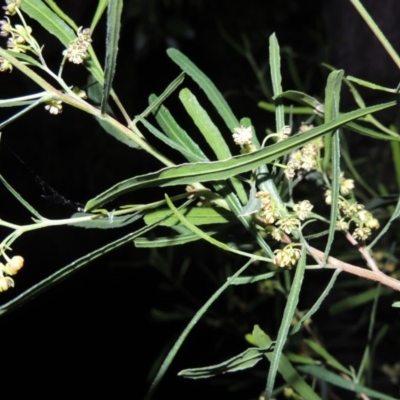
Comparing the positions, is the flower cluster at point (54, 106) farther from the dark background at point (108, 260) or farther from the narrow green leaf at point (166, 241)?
the dark background at point (108, 260)

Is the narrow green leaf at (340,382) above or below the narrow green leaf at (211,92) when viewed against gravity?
below

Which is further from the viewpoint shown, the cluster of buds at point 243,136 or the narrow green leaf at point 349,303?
the narrow green leaf at point 349,303

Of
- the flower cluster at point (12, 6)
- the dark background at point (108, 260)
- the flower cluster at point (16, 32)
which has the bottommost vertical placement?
the dark background at point (108, 260)

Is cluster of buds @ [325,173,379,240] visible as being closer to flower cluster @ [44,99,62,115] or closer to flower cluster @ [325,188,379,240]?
flower cluster @ [325,188,379,240]

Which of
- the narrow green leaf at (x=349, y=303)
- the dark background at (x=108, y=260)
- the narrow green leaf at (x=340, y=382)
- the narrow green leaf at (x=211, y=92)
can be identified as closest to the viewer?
the narrow green leaf at (x=211, y=92)

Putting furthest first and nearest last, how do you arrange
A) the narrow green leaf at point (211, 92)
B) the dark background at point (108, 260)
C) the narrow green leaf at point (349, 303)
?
the dark background at point (108, 260) → the narrow green leaf at point (349, 303) → the narrow green leaf at point (211, 92)

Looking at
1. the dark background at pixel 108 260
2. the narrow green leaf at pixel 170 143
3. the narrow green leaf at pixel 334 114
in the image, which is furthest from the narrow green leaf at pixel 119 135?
the dark background at pixel 108 260

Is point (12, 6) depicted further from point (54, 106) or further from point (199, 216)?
point (199, 216)
